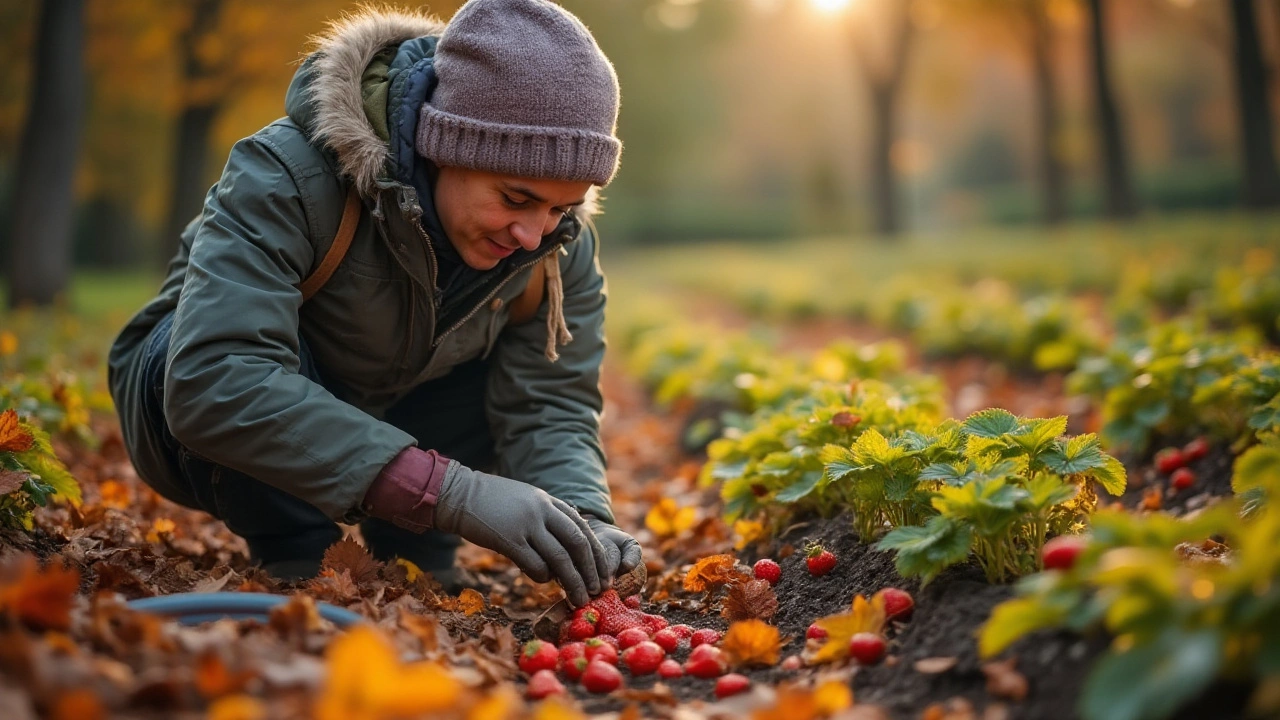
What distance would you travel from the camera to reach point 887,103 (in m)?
22.9

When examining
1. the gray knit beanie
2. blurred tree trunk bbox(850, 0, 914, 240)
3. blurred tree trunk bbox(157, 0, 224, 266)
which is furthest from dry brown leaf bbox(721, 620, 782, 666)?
blurred tree trunk bbox(850, 0, 914, 240)

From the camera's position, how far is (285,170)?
7.91ft

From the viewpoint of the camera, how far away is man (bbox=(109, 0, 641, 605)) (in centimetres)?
227

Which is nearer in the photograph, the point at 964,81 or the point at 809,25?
the point at 964,81

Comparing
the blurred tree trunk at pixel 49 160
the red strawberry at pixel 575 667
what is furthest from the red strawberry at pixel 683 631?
the blurred tree trunk at pixel 49 160

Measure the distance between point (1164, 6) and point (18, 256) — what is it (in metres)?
22.5

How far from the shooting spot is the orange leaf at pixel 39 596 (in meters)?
1.59

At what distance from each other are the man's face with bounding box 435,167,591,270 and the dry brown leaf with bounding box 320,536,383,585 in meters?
0.75

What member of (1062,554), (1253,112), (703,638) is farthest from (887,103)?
(1062,554)

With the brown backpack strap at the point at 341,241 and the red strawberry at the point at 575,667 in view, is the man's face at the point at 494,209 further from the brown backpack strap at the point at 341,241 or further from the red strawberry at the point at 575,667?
the red strawberry at the point at 575,667

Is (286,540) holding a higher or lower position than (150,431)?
lower

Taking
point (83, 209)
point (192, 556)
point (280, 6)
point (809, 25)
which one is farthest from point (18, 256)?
point (809, 25)

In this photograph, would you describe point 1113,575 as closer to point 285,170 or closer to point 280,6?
point 285,170

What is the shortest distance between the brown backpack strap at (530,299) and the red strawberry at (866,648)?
1.33 metres
